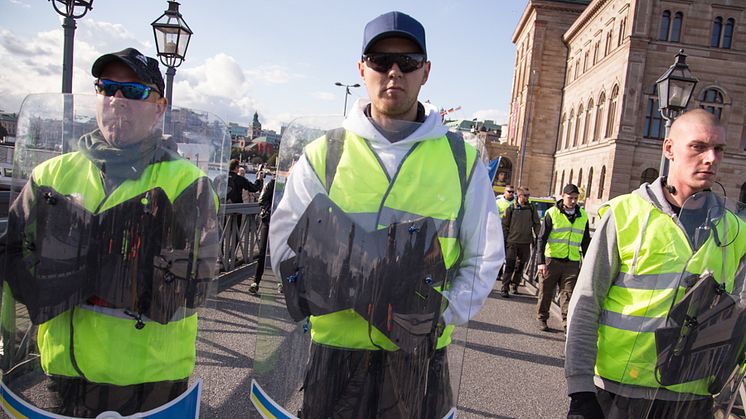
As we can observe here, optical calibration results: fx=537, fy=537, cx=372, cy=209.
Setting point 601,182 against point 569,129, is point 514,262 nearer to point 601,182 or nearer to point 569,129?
point 601,182

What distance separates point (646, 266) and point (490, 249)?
0.89m

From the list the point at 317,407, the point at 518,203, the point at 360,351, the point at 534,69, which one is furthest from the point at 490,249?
the point at 534,69

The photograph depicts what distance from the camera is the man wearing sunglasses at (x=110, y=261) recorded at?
1.83m

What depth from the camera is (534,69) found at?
55688 mm

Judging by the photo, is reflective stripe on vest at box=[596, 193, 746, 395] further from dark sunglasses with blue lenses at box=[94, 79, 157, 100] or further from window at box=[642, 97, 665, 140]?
window at box=[642, 97, 665, 140]

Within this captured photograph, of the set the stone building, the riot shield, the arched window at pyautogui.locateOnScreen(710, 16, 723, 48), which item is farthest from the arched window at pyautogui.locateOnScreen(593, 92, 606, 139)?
the riot shield

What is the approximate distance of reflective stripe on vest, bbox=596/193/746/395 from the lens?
216 cm

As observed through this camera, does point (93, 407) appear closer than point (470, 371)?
Yes

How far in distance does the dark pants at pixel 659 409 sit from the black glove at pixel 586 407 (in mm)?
48

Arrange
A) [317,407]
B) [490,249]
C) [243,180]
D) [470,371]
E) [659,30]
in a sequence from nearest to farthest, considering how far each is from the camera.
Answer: [317,407] < [490,249] < [470,371] < [243,180] < [659,30]

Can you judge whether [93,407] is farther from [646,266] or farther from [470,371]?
[470,371]

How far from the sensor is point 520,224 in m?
9.45

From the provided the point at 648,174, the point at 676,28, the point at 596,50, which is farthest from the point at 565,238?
the point at 596,50

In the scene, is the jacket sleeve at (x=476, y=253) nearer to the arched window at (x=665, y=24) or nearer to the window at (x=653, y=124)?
the window at (x=653, y=124)
